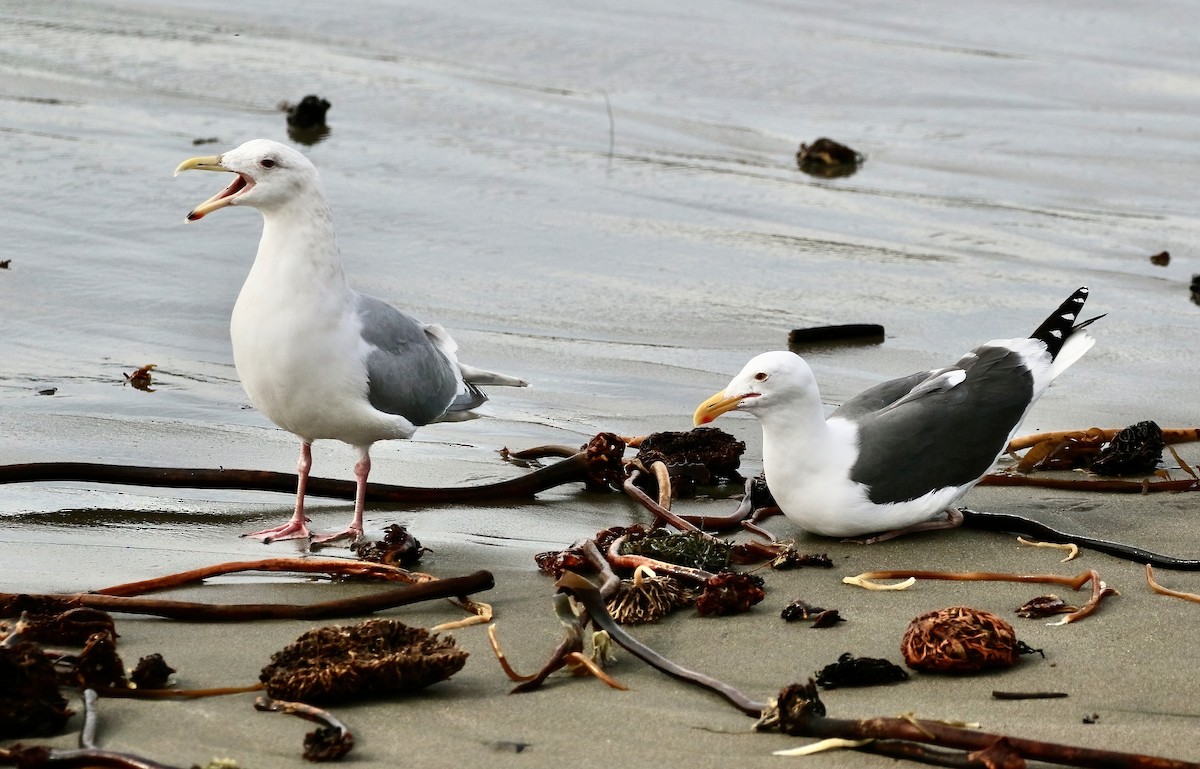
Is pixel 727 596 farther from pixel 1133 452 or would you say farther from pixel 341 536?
pixel 1133 452

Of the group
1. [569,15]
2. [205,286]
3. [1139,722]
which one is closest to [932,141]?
[569,15]

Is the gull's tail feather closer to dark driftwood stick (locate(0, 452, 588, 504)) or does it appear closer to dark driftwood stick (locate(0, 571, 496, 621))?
dark driftwood stick (locate(0, 452, 588, 504))

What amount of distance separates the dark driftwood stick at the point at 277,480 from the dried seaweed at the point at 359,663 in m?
1.95

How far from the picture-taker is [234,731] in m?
3.36

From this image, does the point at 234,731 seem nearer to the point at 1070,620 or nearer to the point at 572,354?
the point at 1070,620

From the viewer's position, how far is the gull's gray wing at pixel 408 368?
5.76m

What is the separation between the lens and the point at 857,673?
3820 mm

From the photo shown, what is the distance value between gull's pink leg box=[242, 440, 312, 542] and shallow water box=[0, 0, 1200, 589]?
0.45 feet

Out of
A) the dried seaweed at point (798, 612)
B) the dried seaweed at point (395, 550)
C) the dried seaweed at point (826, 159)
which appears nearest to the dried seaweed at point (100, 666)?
the dried seaweed at point (395, 550)

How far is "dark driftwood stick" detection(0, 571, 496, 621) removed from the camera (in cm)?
417

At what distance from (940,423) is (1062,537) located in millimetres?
685

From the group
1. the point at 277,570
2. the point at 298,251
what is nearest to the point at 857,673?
the point at 277,570

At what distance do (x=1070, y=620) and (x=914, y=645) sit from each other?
64cm

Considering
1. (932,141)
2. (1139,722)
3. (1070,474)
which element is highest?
(932,141)
